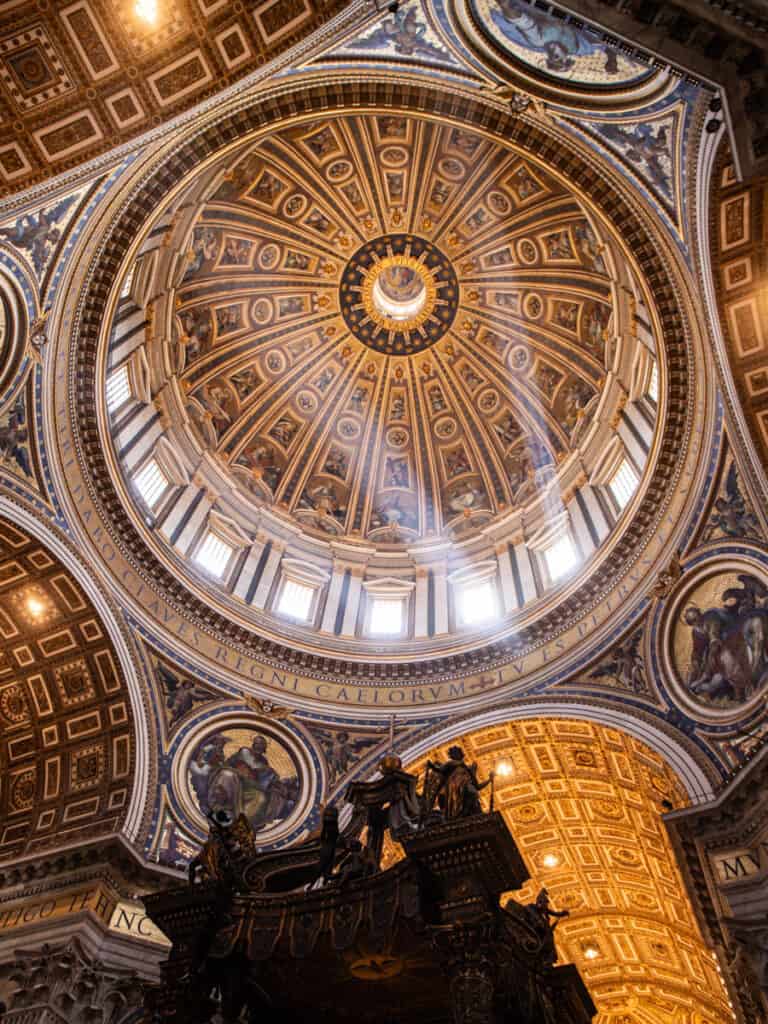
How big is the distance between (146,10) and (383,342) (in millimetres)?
15091

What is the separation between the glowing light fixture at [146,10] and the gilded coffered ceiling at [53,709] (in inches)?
350

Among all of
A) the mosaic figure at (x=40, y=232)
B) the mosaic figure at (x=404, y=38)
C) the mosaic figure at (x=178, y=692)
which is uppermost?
the mosaic figure at (x=404, y=38)


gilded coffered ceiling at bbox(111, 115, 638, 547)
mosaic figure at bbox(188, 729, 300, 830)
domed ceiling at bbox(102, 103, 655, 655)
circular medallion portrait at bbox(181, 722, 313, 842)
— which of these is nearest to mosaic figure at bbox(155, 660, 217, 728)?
circular medallion portrait at bbox(181, 722, 313, 842)

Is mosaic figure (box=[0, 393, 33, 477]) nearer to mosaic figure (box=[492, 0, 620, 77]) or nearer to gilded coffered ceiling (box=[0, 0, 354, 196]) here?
gilded coffered ceiling (box=[0, 0, 354, 196])

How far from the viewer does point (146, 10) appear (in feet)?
43.6

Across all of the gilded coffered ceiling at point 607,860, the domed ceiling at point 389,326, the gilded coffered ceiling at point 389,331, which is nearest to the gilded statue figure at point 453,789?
the gilded coffered ceiling at point 607,860

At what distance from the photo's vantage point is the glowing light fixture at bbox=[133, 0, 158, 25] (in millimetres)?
13219

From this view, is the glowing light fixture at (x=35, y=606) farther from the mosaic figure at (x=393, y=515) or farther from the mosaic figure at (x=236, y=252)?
the mosaic figure at (x=236, y=252)

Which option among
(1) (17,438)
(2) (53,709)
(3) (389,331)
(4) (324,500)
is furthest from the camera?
(3) (389,331)

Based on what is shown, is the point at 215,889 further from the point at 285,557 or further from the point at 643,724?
the point at 285,557

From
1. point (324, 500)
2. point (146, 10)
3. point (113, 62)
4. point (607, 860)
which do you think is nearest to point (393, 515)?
point (324, 500)

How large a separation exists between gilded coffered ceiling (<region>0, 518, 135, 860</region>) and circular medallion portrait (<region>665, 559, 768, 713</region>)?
10306 mm

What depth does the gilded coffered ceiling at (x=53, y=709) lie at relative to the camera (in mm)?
17344

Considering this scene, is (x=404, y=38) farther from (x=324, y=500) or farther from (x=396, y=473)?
(x=396, y=473)
